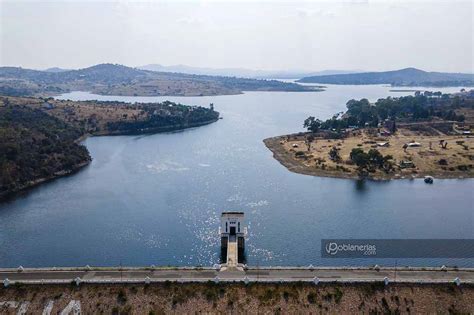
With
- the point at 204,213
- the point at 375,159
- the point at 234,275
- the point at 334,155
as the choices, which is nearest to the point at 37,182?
the point at 204,213

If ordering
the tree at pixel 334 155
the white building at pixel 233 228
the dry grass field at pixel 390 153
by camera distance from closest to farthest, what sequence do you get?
the white building at pixel 233 228
the dry grass field at pixel 390 153
the tree at pixel 334 155

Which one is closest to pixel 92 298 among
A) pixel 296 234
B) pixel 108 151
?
pixel 296 234

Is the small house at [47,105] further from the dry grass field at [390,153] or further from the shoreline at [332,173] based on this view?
the shoreline at [332,173]

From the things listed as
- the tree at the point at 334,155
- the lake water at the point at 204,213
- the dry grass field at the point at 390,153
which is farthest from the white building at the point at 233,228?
the tree at the point at 334,155

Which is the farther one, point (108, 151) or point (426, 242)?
point (108, 151)

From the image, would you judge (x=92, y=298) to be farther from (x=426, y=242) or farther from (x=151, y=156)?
(x=151, y=156)

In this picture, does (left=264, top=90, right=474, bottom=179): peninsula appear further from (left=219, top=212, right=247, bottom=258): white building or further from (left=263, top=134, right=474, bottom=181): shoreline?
(left=219, top=212, right=247, bottom=258): white building
